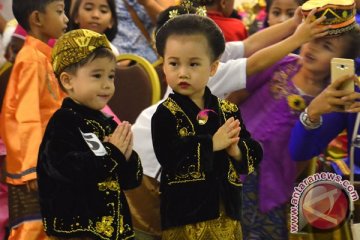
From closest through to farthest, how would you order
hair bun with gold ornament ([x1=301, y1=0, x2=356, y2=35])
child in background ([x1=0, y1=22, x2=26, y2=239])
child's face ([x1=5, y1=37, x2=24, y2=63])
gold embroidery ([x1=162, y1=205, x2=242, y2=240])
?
gold embroidery ([x1=162, y1=205, x2=242, y2=240]) < hair bun with gold ornament ([x1=301, y1=0, x2=356, y2=35]) < child in background ([x1=0, y1=22, x2=26, y2=239]) < child's face ([x1=5, y1=37, x2=24, y2=63])

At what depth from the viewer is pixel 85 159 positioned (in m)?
2.33

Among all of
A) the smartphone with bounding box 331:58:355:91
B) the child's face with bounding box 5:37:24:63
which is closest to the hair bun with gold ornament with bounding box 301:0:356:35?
the smartphone with bounding box 331:58:355:91

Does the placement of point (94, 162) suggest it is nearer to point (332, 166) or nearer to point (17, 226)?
point (17, 226)

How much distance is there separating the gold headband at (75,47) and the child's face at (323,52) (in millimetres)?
832

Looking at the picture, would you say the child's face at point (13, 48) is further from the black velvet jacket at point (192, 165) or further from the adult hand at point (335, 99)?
the adult hand at point (335, 99)

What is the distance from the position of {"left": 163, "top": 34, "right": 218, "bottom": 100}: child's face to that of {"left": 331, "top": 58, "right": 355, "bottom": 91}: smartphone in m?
0.51

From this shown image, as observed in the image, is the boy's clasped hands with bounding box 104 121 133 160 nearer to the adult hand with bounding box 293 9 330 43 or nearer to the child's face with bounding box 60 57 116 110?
the child's face with bounding box 60 57 116 110

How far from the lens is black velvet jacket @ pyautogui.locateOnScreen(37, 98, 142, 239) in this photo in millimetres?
2352

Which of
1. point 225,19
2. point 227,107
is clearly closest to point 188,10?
point 227,107

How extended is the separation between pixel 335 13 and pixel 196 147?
81 centimetres

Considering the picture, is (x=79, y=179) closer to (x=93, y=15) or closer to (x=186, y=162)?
(x=186, y=162)

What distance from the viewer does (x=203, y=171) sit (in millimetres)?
2449

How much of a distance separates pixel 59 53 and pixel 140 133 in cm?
68

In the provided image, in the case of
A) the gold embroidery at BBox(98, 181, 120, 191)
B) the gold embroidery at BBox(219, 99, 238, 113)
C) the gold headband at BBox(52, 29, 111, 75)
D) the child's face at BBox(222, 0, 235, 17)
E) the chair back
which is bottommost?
the chair back
